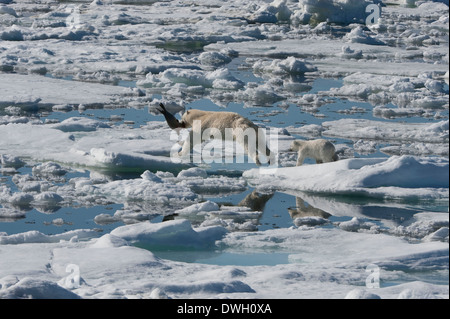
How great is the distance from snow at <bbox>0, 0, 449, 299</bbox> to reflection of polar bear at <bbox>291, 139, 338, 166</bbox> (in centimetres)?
30

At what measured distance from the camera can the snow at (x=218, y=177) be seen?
213 inches

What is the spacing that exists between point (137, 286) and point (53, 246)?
1288mm

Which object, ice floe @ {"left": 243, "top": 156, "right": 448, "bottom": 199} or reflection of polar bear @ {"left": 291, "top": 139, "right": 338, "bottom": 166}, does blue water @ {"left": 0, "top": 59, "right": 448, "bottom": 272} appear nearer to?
ice floe @ {"left": 243, "top": 156, "right": 448, "bottom": 199}

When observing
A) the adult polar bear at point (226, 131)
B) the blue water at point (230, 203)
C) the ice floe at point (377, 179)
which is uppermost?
the adult polar bear at point (226, 131)

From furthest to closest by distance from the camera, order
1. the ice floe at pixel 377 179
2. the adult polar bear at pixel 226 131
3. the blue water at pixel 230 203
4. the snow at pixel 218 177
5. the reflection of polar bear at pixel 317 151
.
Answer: the adult polar bear at pixel 226 131 < the reflection of polar bear at pixel 317 151 < the ice floe at pixel 377 179 < the blue water at pixel 230 203 < the snow at pixel 218 177

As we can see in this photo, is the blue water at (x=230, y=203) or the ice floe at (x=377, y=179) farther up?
the ice floe at (x=377, y=179)

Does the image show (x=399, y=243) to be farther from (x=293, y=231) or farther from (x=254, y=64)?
(x=254, y=64)

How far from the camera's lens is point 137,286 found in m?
4.98

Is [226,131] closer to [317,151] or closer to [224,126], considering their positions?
[224,126]

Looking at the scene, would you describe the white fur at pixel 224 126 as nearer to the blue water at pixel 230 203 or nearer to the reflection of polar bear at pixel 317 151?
the blue water at pixel 230 203

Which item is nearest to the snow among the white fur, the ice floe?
the ice floe

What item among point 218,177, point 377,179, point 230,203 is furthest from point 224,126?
point 377,179

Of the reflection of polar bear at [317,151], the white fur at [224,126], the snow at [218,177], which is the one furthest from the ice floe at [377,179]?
the white fur at [224,126]
